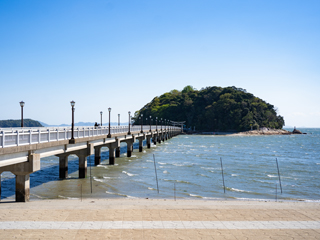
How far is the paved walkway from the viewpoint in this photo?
1105 cm

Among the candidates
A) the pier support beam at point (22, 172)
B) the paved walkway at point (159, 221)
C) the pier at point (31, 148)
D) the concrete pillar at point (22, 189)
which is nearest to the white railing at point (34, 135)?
the pier at point (31, 148)

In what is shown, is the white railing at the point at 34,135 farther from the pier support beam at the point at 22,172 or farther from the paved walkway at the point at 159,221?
the paved walkway at the point at 159,221

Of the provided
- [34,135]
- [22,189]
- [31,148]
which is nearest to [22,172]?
[22,189]

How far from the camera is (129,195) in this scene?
22.7 m

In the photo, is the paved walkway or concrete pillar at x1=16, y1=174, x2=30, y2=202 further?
concrete pillar at x1=16, y1=174, x2=30, y2=202

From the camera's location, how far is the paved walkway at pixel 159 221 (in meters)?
11.0

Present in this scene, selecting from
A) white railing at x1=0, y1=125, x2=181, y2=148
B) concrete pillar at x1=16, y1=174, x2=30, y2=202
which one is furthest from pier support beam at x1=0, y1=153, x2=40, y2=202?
white railing at x1=0, y1=125, x2=181, y2=148

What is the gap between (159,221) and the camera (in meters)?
12.7

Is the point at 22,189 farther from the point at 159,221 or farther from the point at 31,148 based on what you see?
the point at 159,221

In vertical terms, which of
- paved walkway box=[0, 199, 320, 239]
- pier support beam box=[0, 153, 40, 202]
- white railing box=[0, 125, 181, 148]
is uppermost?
white railing box=[0, 125, 181, 148]

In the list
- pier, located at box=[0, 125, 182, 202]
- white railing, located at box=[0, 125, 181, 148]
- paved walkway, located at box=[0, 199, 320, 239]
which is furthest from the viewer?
pier, located at box=[0, 125, 182, 202]

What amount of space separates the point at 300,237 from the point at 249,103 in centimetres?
19064

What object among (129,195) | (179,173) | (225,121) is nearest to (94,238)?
(129,195)

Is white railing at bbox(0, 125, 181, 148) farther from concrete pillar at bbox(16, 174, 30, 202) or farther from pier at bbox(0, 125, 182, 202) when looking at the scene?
concrete pillar at bbox(16, 174, 30, 202)
